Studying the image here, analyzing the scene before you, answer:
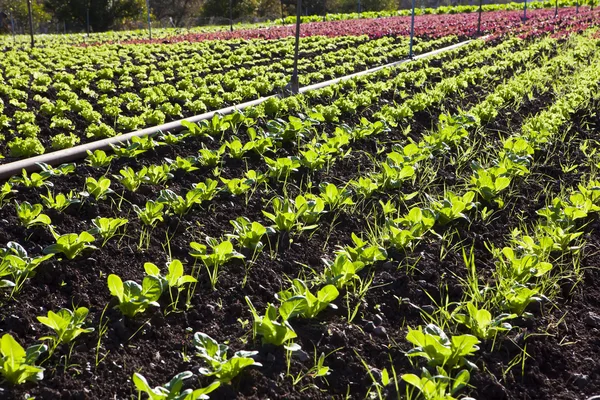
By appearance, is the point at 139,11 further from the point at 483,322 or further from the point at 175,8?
the point at 483,322

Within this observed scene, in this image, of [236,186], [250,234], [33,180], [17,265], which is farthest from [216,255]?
[33,180]

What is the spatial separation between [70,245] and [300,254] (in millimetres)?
1467

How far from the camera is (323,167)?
5734mm

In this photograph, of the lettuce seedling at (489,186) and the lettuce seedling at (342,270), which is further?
the lettuce seedling at (489,186)

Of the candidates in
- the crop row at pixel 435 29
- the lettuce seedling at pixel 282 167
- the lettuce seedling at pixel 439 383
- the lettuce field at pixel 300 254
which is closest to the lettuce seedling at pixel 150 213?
the lettuce field at pixel 300 254

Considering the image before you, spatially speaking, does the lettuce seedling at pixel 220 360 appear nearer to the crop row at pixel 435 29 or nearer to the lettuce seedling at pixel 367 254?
the lettuce seedling at pixel 367 254

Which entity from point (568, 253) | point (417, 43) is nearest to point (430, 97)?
point (568, 253)

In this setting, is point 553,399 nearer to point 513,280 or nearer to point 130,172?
point 513,280

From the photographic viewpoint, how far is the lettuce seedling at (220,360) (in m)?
2.78

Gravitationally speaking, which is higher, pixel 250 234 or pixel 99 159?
pixel 99 159

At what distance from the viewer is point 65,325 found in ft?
9.77

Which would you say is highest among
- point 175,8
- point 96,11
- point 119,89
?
point 175,8

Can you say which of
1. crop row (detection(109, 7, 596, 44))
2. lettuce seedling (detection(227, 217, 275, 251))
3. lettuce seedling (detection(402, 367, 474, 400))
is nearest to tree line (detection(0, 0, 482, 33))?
crop row (detection(109, 7, 596, 44))

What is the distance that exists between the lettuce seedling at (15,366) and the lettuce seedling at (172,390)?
0.50 m
